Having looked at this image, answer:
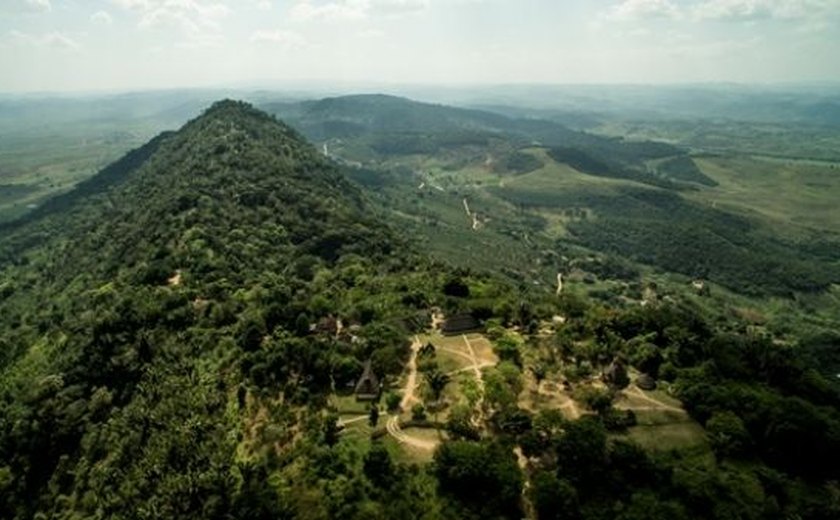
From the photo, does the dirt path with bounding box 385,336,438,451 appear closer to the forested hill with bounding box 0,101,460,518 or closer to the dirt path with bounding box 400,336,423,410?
the dirt path with bounding box 400,336,423,410

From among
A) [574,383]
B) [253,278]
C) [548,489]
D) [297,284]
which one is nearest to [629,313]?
[574,383]

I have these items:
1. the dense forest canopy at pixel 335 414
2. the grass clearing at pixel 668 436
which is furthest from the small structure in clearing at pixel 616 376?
the grass clearing at pixel 668 436

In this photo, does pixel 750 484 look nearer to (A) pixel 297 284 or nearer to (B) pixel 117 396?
(A) pixel 297 284

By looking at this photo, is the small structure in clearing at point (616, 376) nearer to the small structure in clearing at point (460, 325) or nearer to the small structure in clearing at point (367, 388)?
the small structure in clearing at point (460, 325)

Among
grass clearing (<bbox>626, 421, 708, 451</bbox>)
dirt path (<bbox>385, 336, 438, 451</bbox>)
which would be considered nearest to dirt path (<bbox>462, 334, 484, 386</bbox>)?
dirt path (<bbox>385, 336, 438, 451</bbox>)

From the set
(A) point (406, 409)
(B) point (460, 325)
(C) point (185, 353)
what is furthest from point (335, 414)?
(C) point (185, 353)

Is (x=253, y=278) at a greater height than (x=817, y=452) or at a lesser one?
greater

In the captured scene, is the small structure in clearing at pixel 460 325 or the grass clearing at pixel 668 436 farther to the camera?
the small structure in clearing at pixel 460 325
